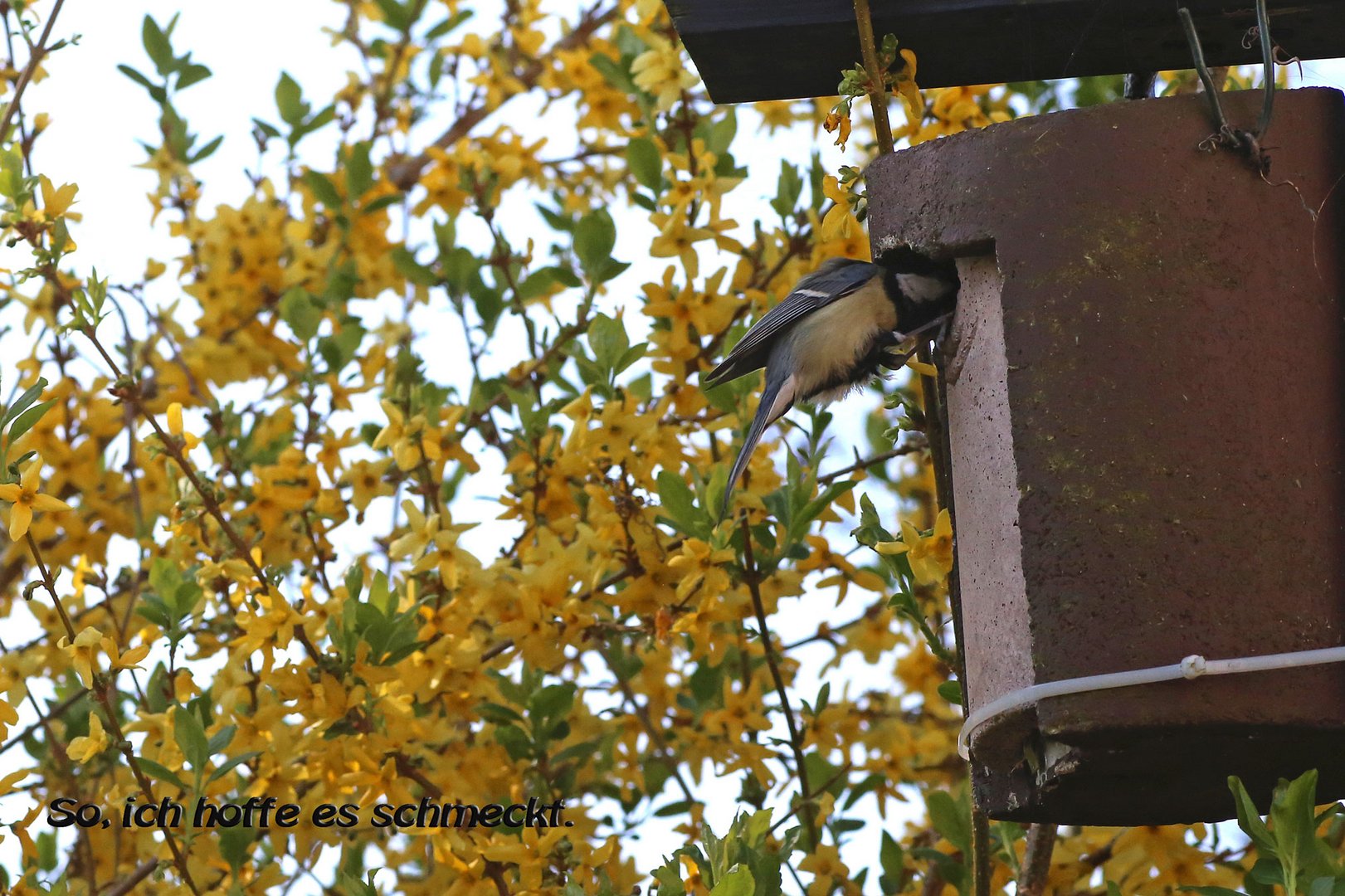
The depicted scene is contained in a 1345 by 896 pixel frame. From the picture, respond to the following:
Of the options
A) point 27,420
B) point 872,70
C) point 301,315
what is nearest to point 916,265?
point 872,70

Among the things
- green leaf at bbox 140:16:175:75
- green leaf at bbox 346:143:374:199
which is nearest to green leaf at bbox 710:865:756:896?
green leaf at bbox 346:143:374:199

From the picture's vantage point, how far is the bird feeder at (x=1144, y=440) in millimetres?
2232

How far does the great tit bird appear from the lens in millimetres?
3271

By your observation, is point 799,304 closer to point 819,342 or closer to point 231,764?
point 819,342

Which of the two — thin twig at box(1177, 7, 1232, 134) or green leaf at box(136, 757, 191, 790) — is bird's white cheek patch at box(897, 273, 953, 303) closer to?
thin twig at box(1177, 7, 1232, 134)

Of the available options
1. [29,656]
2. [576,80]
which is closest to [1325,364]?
[576,80]

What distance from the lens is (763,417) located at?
3424mm

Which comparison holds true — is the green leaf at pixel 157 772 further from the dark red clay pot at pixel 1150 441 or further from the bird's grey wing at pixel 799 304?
the dark red clay pot at pixel 1150 441

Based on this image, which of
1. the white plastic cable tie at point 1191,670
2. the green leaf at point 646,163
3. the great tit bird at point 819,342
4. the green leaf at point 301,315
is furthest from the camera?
the green leaf at point 301,315

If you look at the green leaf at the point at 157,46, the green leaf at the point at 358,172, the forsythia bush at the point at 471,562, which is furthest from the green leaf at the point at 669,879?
the green leaf at the point at 157,46

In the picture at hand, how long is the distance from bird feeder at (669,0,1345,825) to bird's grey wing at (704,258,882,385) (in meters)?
0.65

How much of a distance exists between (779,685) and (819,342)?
0.75 meters

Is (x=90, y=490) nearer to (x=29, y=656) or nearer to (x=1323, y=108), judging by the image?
(x=29, y=656)

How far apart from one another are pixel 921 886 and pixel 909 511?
2.05 metres
